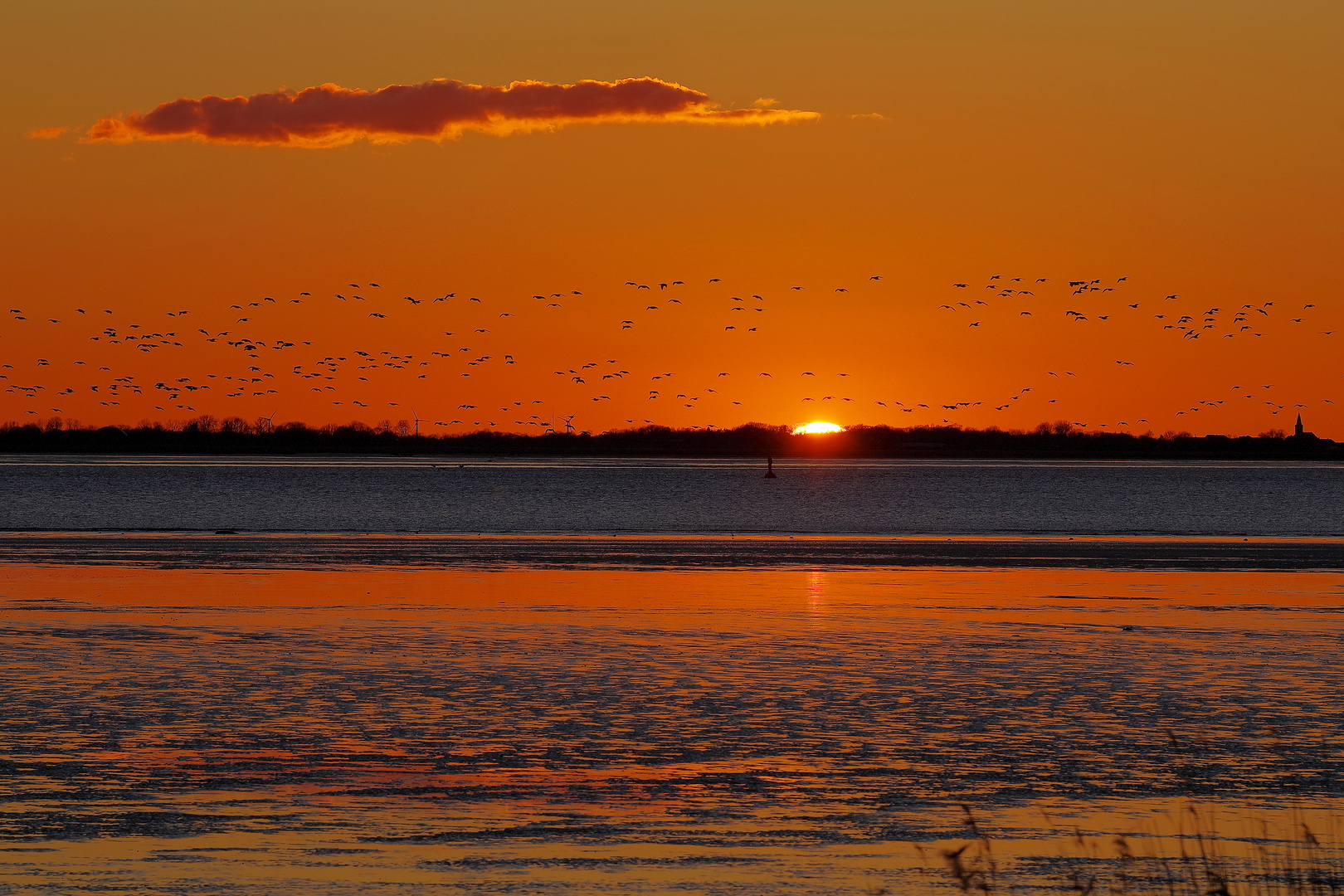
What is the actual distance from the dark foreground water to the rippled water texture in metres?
42.5

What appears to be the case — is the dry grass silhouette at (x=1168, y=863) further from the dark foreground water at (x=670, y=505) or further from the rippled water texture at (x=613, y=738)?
the dark foreground water at (x=670, y=505)

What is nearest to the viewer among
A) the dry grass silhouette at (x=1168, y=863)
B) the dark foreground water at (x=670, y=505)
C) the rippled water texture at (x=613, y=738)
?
the dry grass silhouette at (x=1168, y=863)

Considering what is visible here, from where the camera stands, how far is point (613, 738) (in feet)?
55.4

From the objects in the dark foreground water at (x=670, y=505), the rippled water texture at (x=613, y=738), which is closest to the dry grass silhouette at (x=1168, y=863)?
the rippled water texture at (x=613, y=738)

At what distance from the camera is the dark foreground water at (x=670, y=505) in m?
81.6

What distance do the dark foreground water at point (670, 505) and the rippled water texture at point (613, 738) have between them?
1672 inches

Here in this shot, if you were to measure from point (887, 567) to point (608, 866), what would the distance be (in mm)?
33113

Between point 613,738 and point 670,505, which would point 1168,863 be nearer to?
point 613,738

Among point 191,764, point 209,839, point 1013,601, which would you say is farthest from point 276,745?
point 1013,601

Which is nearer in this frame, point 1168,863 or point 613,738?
point 1168,863

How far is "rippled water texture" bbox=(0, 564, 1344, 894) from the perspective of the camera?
1198 cm

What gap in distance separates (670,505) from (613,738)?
103 m

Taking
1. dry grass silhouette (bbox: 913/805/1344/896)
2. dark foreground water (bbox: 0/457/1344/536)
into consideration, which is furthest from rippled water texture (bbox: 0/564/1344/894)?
dark foreground water (bbox: 0/457/1344/536)

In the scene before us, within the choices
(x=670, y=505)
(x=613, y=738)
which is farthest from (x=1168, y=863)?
(x=670, y=505)
